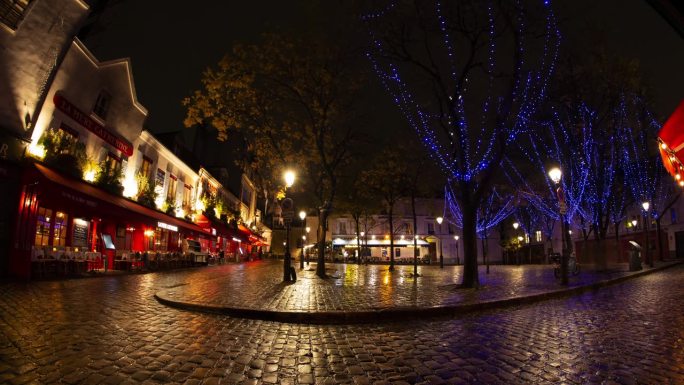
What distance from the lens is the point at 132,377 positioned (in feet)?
12.6

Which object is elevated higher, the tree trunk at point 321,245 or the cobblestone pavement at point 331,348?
the tree trunk at point 321,245

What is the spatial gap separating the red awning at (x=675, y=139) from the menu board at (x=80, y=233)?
19.3 metres

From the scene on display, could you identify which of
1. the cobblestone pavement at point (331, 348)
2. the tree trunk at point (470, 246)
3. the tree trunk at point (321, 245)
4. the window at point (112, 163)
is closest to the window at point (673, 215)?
the tree trunk at point (470, 246)

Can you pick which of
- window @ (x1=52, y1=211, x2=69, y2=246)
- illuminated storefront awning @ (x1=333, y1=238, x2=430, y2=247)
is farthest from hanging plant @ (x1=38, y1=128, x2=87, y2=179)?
illuminated storefront awning @ (x1=333, y1=238, x2=430, y2=247)

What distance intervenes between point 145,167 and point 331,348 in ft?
69.5

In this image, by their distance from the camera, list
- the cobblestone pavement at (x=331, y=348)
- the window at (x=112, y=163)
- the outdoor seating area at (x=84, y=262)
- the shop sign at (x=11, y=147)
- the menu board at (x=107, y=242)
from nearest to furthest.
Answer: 1. the cobblestone pavement at (x=331, y=348)
2. the shop sign at (x=11, y=147)
3. the outdoor seating area at (x=84, y=262)
4. the window at (x=112, y=163)
5. the menu board at (x=107, y=242)

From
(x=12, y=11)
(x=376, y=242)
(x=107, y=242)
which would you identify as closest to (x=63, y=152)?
(x=12, y=11)

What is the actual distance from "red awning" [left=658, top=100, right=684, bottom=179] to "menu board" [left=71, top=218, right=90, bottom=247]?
19.3 m

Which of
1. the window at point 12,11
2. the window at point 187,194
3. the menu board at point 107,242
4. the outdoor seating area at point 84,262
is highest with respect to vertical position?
the window at point 12,11

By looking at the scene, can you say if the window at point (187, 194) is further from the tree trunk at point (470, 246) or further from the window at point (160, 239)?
the tree trunk at point (470, 246)

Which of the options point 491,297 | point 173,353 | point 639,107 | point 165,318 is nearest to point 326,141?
point 491,297

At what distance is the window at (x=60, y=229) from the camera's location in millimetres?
15535

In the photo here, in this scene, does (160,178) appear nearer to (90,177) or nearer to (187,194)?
(187,194)

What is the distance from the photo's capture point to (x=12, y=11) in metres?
12.1
